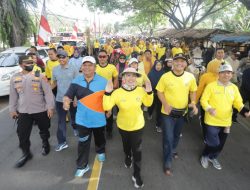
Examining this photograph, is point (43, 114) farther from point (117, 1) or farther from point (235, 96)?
point (117, 1)

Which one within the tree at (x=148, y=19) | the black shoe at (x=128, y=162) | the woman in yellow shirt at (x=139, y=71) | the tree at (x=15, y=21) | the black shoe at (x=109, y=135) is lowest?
the black shoe at (x=109, y=135)

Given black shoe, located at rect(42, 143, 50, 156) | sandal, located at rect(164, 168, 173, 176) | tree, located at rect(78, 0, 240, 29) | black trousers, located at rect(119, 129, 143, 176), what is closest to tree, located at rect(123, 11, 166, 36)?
tree, located at rect(78, 0, 240, 29)

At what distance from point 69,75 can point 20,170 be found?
72.3 inches

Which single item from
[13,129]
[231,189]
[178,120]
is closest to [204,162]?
[231,189]

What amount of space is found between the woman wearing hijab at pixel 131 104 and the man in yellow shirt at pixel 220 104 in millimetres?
1021

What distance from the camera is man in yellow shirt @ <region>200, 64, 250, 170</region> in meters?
3.86

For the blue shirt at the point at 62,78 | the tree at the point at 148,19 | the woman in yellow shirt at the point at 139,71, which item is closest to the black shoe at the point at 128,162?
the woman in yellow shirt at the point at 139,71

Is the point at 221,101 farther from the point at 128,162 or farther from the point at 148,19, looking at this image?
the point at 148,19

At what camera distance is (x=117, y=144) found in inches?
203

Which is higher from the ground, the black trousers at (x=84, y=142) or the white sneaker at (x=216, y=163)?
the black trousers at (x=84, y=142)

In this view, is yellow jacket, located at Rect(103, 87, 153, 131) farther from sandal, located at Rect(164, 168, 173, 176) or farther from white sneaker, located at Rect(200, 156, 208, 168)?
white sneaker, located at Rect(200, 156, 208, 168)

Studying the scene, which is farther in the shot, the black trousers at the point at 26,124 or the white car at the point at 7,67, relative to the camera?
the white car at the point at 7,67

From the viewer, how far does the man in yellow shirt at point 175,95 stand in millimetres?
3812

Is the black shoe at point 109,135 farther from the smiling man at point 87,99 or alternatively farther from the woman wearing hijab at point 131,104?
the woman wearing hijab at point 131,104
